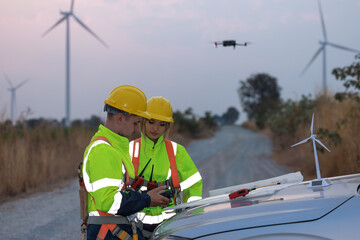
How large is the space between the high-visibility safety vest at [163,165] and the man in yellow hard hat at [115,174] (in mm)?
618

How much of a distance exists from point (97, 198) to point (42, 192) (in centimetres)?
738

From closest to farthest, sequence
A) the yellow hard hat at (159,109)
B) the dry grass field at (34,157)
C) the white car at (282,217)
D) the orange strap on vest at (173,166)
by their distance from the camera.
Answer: the white car at (282,217)
the orange strap on vest at (173,166)
the yellow hard hat at (159,109)
the dry grass field at (34,157)

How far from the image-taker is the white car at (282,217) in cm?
177

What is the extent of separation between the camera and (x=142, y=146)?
3447 mm

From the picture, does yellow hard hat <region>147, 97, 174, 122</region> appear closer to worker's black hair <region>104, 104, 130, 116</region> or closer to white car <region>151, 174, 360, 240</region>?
worker's black hair <region>104, 104, 130, 116</region>

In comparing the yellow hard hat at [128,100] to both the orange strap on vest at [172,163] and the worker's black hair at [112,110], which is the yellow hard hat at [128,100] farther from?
the orange strap on vest at [172,163]

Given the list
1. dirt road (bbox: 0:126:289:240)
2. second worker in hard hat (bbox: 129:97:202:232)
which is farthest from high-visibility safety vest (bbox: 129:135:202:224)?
dirt road (bbox: 0:126:289:240)

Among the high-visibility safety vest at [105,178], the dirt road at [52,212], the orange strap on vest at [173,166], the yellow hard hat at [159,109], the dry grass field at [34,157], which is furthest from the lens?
the dry grass field at [34,157]

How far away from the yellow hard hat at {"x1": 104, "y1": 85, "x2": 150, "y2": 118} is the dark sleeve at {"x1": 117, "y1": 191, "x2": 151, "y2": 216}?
558mm

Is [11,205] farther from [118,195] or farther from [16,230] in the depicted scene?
[118,195]

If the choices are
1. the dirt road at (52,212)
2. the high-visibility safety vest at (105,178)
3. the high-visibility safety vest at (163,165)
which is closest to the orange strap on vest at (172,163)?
the high-visibility safety vest at (163,165)

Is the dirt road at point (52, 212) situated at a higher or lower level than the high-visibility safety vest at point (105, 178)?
lower

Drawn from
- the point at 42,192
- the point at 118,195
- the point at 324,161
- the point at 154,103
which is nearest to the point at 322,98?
the point at 324,161

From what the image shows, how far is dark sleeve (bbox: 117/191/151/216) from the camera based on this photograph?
7.84 ft
